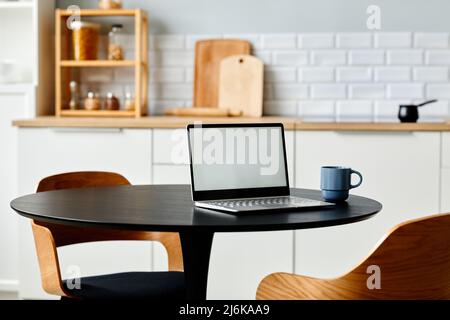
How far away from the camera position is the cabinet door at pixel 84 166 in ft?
13.3

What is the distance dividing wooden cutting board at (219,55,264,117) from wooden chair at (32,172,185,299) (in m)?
1.45

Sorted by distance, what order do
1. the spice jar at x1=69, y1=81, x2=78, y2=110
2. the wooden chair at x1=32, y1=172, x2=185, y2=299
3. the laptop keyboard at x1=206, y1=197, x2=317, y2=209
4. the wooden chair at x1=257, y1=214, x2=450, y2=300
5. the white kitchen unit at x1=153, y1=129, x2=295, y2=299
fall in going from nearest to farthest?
the wooden chair at x1=257, y1=214, x2=450, y2=300
the laptop keyboard at x1=206, y1=197, x2=317, y2=209
the wooden chair at x1=32, y1=172, x2=185, y2=299
the white kitchen unit at x1=153, y1=129, x2=295, y2=299
the spice jar at x1=69, y1=81, x2=78, y2=110

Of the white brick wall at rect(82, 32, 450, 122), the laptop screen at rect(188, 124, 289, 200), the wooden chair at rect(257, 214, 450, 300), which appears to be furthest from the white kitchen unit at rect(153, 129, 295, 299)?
the wooden chair at rect(257, 214, 450, 300)

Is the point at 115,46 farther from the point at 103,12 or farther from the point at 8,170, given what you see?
the point at 8,170

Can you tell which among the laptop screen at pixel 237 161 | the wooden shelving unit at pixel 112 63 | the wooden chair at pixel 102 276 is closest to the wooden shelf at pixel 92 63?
the wooden shelving unit at pixel 112 63

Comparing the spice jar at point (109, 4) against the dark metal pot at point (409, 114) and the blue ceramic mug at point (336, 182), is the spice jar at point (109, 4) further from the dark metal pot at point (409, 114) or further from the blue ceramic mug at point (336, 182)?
the blue ceramic mug at point (336, 182)

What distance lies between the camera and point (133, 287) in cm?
259

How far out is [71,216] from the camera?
2018 millimetres

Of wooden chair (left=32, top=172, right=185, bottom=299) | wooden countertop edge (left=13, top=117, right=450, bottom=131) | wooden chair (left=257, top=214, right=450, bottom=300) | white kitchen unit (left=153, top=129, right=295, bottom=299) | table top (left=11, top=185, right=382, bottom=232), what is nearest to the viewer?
wooden chair (left=257, top=214, right=450, bottom=300)

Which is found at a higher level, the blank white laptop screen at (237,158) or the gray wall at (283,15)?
the gray wall at (283,15)

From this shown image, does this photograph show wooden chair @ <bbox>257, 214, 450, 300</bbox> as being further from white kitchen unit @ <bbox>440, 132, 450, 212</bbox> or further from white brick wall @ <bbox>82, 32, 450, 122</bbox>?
white brick wall @ <bbox>82, 32, 450, 122</bbox>

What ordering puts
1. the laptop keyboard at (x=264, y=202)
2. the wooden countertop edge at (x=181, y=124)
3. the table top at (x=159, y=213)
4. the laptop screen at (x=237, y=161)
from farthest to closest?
the wooden countertop edge at (x=181, y=124) < the laptop screen at (x=237, y=161) < the laptop keyboard at (x=264, y=202) < the table top at (x=159, y=213)

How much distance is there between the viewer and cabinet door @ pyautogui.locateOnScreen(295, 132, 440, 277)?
12.8 ft

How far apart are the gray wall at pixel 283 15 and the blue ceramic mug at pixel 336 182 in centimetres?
239
